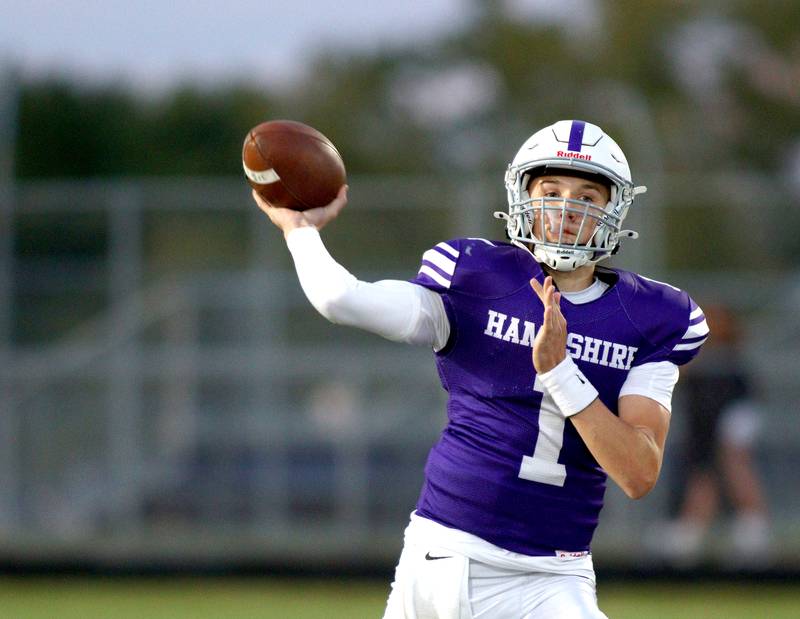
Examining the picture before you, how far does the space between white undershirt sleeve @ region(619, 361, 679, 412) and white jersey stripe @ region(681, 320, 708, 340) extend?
12 centimetres

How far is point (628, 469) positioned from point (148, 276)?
840 centimetres

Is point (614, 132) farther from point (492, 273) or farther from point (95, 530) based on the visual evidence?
point (492, 273)

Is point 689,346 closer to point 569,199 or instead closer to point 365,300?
point 569,199

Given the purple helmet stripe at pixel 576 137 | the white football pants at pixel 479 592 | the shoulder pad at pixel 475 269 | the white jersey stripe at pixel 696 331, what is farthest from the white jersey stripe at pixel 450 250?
the white football pants at pixel 479 592

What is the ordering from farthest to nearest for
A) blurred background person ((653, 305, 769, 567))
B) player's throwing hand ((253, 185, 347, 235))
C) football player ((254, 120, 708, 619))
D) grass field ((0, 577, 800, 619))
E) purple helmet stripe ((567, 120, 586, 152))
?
blurred background person ((653, 305, 769, 567)) < grass field ((0, 577, 800, 619)) < purple helmet stripe ((567, 120, 586, 152)) < player's throwing hand ((253, 185, 347, 235)) < football player ((254, 120, 708, 619))

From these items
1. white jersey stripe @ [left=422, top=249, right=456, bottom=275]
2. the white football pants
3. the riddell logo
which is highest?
the riddell logo

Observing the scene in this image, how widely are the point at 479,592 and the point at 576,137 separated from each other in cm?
133

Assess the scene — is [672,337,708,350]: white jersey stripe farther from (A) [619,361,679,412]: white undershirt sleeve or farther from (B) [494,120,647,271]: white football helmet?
(B) [494,120,647,271]: white football helmet

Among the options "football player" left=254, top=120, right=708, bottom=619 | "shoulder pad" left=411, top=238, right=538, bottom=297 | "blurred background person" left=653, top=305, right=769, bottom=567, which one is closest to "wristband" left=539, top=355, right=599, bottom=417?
"football player" left=254, top=120, right=708, bottom=619

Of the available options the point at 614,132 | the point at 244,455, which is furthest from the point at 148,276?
the point at 614,132

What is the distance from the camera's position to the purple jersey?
417 cm

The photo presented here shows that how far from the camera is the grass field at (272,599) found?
8.61 meters

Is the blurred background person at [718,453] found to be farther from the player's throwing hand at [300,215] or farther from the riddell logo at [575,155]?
the player's throwing hand at [300,215]

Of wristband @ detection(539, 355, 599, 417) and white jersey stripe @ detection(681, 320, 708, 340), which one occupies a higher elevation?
white jersey stripe @ detection(681, 320, 708, 340)
